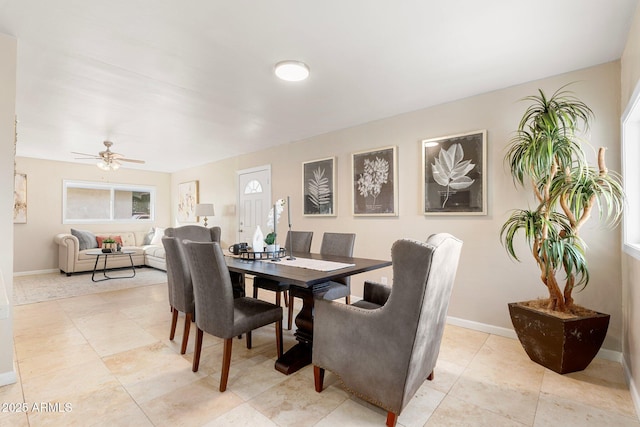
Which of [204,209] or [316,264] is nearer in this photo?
[316,264]

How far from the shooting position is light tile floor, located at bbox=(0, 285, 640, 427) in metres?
1.64

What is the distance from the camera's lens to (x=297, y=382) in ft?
6.54

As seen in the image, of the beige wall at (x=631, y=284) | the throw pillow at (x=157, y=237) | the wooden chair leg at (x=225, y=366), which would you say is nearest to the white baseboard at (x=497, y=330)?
the beige wall at (x=631, y=284)

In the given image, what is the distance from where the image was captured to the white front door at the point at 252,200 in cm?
523

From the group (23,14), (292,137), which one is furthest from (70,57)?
(292,137)

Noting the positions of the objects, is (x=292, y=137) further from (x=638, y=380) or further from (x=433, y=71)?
(x=638, y=380)

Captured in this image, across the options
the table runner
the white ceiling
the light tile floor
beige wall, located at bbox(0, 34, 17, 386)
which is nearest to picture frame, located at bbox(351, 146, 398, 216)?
the white ceiling

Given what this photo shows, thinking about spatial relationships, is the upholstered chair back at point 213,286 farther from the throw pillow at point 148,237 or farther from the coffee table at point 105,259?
the throw pillow at point 148,237

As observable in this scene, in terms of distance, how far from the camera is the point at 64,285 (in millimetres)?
4797

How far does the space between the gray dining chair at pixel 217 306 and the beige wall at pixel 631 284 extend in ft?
7.49

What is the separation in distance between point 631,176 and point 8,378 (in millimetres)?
4412

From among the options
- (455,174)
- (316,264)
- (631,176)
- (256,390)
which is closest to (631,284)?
(631,176)

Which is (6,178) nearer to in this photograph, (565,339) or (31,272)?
(565,339)

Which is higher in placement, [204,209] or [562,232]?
[204,209]
